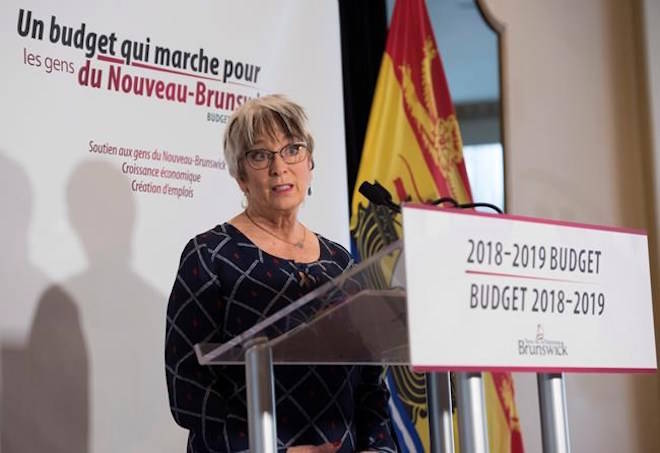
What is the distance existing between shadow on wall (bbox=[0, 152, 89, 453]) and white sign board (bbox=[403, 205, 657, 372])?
1580 mm

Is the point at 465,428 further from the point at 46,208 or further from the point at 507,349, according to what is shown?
the point at 46,208

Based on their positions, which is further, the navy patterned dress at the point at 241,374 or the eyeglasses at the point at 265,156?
the eyeglasses at the point at 265,156

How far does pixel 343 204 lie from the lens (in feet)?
11.4

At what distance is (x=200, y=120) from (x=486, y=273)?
1849 millimetres

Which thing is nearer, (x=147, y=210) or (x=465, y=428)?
(x=465, y=428)

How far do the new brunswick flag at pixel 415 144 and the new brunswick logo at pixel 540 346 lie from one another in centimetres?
201

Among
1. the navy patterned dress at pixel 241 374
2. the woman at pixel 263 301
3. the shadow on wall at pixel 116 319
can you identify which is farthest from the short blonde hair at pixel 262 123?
the shadow on wall at pixel 116 319

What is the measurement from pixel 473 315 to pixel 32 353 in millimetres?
1590

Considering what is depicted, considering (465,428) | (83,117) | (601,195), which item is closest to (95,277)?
(83,117)

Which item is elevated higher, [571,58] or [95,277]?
[571,58]

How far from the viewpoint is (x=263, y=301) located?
7.34 ft

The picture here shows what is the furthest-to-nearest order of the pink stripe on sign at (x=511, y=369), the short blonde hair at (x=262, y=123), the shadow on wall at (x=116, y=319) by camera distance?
the shadow on wall at (x=116, y=319) < the short blonde hair at (x=262, y=123) < the pink stripe on sign at (x=511, y=369)

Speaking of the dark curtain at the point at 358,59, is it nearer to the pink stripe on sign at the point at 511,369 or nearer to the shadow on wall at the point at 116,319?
the shadow on wall at the point at 116,319

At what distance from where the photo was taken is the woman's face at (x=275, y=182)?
241cm
